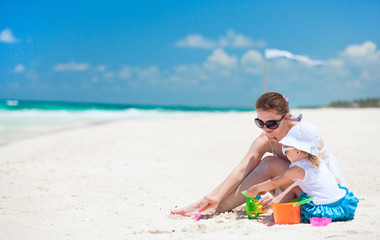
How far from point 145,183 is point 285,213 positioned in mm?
2651

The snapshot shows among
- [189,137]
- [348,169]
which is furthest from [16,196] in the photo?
[189,137]

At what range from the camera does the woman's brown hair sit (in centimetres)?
329

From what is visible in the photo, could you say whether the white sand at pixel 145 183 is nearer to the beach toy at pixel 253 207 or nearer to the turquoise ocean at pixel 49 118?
the beach toy at pixel 253 207

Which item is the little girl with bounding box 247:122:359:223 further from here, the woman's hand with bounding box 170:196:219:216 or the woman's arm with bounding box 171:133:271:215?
the woman's hand with bounding box 170:196:219:216

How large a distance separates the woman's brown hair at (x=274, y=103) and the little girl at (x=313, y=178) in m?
0.28

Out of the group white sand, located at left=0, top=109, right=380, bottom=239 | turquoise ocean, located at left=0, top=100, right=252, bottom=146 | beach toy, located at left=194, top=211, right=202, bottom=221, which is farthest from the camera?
turquoise ocean, located at left=0, top=100, right=252, bottom=146

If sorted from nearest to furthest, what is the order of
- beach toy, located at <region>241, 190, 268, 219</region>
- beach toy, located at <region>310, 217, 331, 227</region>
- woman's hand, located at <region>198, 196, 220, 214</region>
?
beach toy, located at <region>310, 217, 331, 227</region>, beach toy, located at <region>241, 190, 268, 219</region>, woman's hand, located at <region>198, 196, 220, 214</region>

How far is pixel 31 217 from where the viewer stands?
3709 millimetres

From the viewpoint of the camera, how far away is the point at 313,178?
3.07 metres

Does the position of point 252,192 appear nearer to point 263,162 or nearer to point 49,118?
point 263,162

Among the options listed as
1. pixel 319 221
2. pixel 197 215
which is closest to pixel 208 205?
pixel 197 215

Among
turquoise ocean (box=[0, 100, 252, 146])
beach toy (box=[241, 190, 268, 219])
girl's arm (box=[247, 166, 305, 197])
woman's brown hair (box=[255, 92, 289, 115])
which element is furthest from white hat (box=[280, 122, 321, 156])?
turquoise ocean (box=[0, 100, 252, 146])

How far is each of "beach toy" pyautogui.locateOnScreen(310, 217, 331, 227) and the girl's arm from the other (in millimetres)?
348

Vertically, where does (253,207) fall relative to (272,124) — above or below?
below
